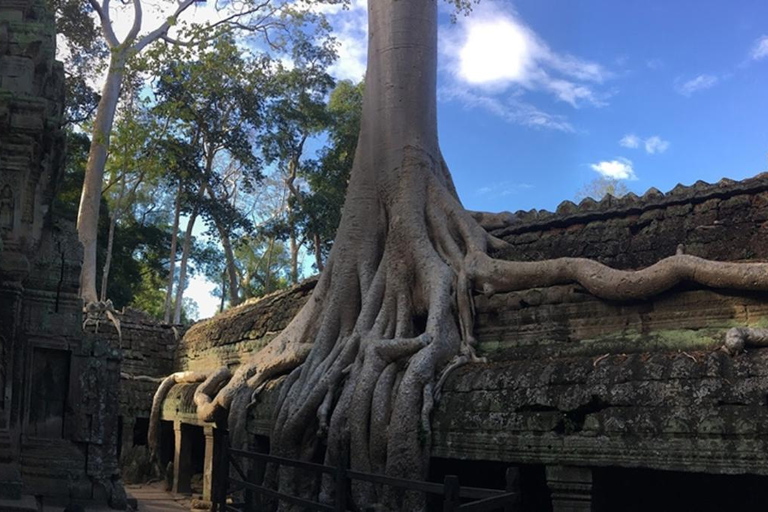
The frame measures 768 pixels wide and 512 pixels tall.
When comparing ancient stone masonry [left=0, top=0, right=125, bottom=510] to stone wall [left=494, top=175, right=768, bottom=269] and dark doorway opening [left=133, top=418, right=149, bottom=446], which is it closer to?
stone wall [left=494, top=175, right=768, bottom=269]

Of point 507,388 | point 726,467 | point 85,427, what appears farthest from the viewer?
point 85,427

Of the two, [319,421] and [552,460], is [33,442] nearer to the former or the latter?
[319,421]

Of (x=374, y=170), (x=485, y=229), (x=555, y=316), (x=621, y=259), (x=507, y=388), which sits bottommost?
(x=507, y=388)

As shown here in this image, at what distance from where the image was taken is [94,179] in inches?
623

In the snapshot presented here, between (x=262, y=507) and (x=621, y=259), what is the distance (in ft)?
11.3

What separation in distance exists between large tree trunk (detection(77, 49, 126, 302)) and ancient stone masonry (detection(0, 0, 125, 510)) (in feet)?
29.9

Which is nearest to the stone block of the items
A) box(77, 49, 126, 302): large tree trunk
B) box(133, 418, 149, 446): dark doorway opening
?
box(133, 418, 149, 446): dark doorway opening

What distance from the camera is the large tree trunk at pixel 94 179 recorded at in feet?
50.2

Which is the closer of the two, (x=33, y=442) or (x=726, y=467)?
(x=726, y=467)

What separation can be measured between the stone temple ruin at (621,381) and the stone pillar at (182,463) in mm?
3972

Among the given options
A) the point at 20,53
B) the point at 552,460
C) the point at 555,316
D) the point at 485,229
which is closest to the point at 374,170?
the point at 485,229

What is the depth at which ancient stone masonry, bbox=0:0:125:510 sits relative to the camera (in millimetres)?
5555

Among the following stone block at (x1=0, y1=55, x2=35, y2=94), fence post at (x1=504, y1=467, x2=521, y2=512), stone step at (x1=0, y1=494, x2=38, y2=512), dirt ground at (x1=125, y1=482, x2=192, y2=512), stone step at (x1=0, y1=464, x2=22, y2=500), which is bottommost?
dirt ground at (x1=125, y1=482, x2=192, y2=512)

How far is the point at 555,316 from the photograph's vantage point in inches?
224
